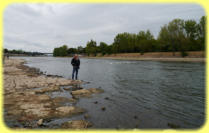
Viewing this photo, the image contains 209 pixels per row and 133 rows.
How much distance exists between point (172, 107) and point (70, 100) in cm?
630

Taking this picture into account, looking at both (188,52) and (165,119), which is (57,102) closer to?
(165,119)

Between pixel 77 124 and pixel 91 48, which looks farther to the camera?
pixel 91 48

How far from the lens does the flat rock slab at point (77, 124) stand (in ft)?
19.1

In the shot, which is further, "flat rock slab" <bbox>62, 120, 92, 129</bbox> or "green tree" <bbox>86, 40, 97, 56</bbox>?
"green tree" <bbox>86, 40, 97, 56</bbox>

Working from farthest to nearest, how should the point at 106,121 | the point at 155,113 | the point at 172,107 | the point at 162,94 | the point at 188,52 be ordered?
the point at 188,52
the point at 162,94
the point at 172,107
the point at 155,113
the point at 106,121

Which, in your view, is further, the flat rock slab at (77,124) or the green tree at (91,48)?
the green tree at (91,48)

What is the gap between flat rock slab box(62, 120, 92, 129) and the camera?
5.81 metres

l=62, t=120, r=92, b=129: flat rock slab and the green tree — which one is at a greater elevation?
the green tree

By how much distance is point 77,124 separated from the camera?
600cm

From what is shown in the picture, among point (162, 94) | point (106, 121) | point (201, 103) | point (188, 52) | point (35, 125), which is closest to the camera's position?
point (35, 125)

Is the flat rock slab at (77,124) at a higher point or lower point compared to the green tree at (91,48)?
lower

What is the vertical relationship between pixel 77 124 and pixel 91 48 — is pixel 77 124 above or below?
below

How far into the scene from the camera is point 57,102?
8.69m

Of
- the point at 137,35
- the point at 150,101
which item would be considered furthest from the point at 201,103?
the point at 137,35
